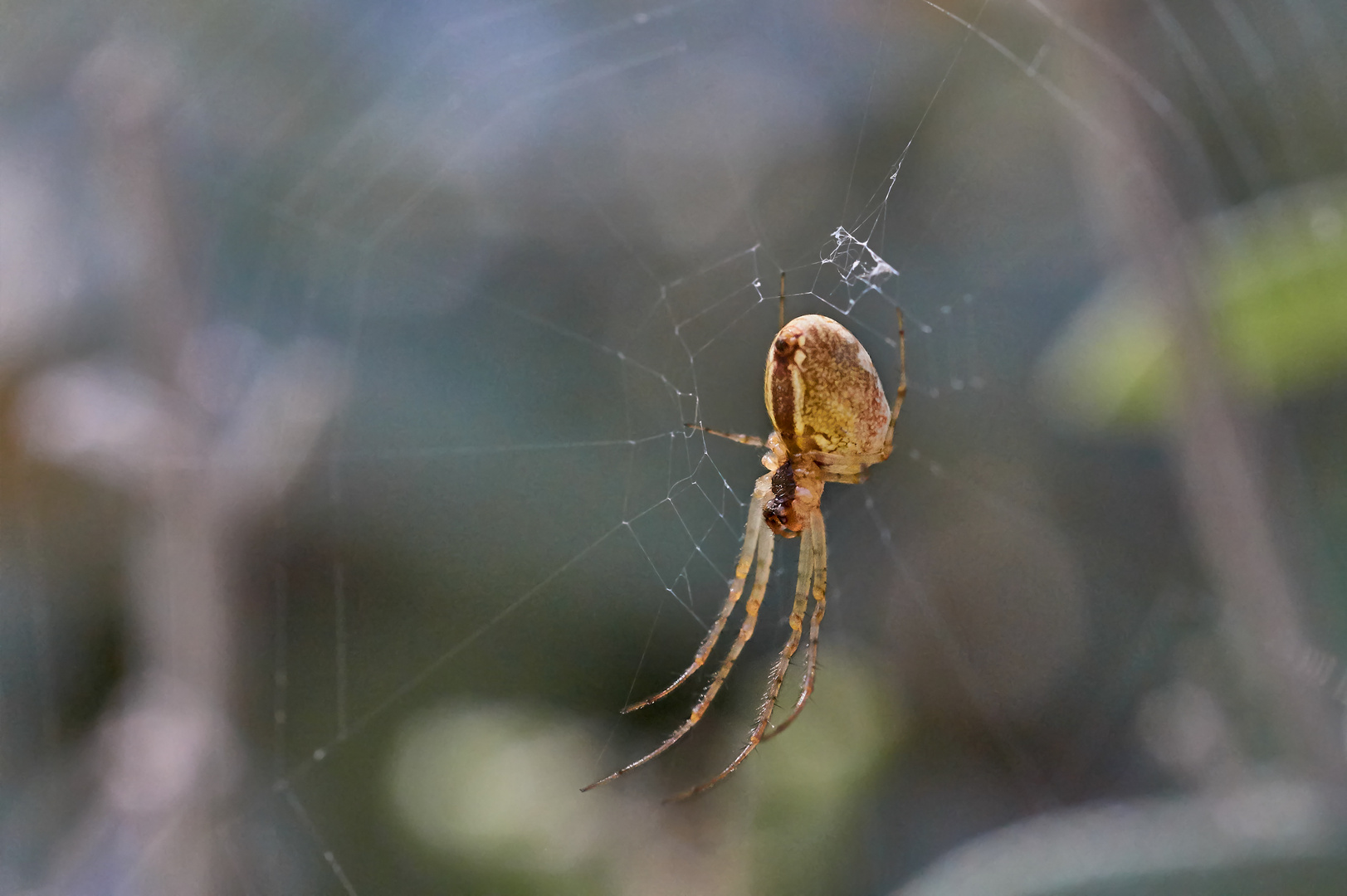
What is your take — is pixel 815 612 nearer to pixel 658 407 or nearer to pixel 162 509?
pixel 658 407

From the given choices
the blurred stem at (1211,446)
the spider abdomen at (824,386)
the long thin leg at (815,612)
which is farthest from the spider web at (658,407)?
the spider abdomen at (824,386)

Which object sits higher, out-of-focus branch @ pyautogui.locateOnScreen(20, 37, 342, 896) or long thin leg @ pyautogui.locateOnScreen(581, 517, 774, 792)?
out-of-focus branch @ pyautogui.locateOnScreen(20, 37, 342, 896)

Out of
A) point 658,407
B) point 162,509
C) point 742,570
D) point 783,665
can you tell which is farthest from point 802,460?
point 162,509

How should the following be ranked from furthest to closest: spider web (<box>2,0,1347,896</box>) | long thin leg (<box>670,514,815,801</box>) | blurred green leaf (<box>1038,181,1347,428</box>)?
spider web (<box>2,0,1347,896</box>) → long thin leg (<box>670,514,815,801</box>) → blurred green leaf (<box>1038,181,1347,428</box>)

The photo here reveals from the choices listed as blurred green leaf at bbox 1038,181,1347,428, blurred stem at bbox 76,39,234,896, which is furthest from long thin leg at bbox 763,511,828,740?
blurred stem at bbox 76,39,234,896

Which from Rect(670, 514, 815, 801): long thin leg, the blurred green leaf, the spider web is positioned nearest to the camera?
the blurred green leaf

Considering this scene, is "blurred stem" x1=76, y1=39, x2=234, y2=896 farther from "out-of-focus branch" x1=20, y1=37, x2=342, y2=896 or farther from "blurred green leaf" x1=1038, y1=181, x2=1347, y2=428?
"blurred green leaf" x1=1038, y1=181, x2=1347, y2=428

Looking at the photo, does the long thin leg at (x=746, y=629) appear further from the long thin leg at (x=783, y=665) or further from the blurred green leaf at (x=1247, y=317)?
the blurred green leaf at (x=1247, y=317)
